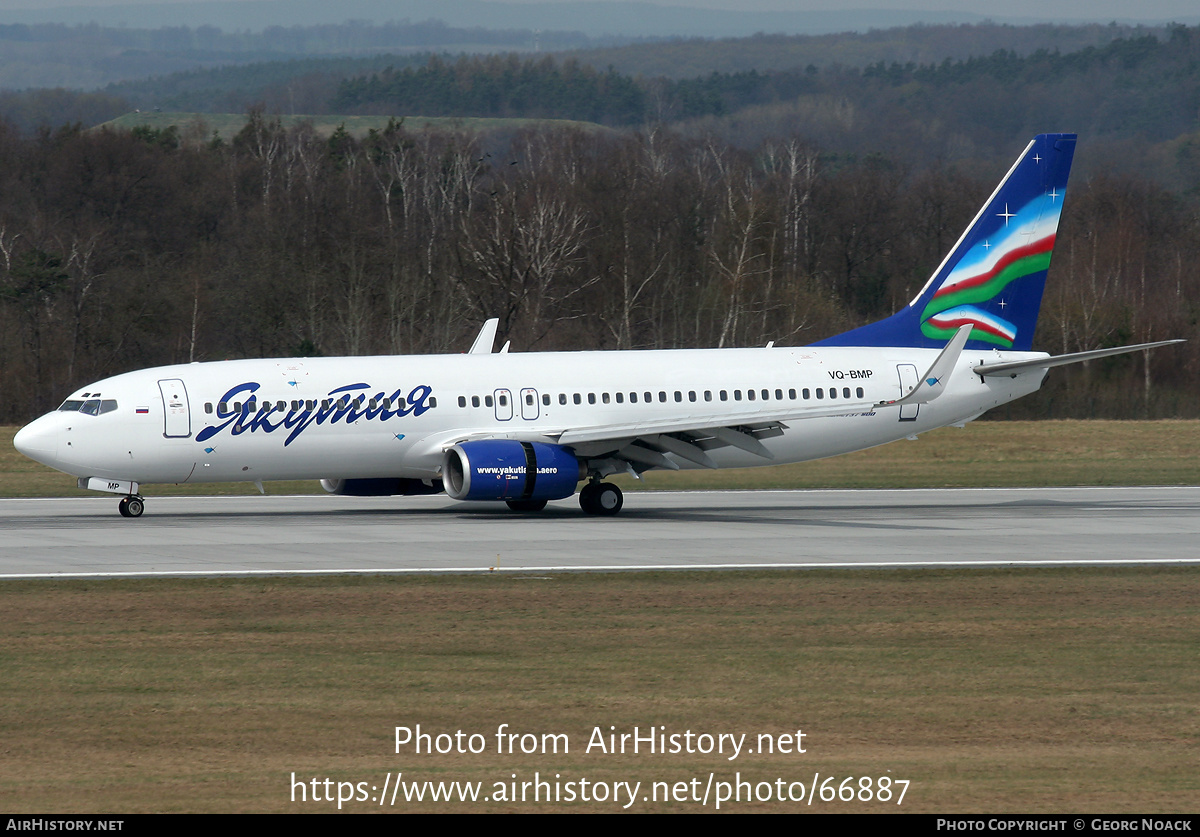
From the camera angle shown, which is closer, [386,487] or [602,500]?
[602,500]

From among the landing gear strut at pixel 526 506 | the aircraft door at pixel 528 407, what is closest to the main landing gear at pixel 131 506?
the landing gear strut at pixel 526 506

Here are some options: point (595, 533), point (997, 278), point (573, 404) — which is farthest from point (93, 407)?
point (997, 278)

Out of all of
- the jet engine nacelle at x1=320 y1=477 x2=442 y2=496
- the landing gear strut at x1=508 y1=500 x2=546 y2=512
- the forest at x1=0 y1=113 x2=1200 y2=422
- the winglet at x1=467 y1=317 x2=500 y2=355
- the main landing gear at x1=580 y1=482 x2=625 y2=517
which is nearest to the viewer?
the main landing gear at x1=580 y1=482 x2=625 y2=517

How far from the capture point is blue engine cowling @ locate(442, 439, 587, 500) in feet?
102

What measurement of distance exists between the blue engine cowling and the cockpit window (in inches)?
276

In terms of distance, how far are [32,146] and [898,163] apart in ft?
294

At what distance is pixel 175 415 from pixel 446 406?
5633 millimetres

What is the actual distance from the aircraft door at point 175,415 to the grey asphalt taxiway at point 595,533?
1.88 m

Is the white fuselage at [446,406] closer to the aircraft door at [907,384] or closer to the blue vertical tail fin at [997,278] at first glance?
the aircraft door at [907,384]

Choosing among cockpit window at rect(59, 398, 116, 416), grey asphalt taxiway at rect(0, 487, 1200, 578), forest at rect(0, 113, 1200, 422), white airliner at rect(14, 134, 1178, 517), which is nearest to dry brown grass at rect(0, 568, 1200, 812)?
grey asphalt taxiway at rect(0, 487, 1200, 578)

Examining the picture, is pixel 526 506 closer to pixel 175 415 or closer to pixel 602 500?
pixel 602 500

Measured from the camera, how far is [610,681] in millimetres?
15617

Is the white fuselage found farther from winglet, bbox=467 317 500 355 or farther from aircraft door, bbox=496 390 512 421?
winglet, bbox=467 317 500 355
